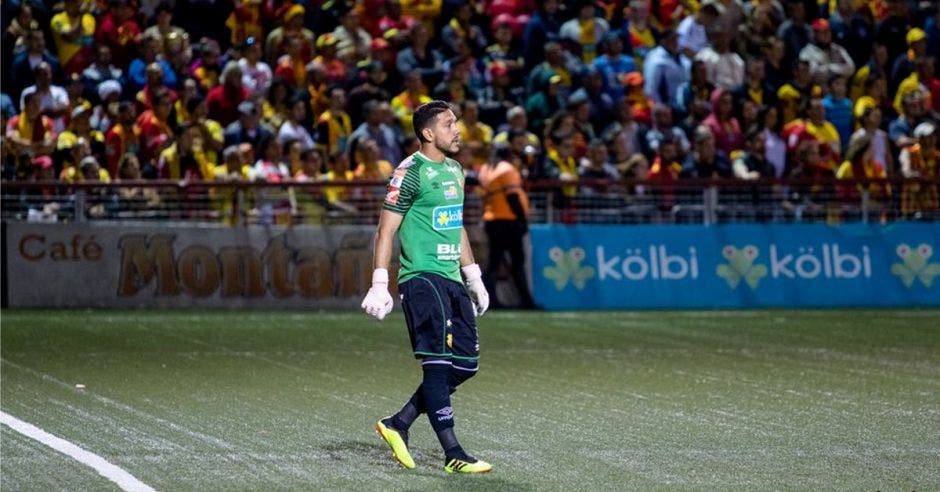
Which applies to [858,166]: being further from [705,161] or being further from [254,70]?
[254,70]

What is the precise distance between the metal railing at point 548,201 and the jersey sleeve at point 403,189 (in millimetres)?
11161

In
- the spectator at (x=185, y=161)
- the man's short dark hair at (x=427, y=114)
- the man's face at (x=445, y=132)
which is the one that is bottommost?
the man's face at (x=445, y=132)

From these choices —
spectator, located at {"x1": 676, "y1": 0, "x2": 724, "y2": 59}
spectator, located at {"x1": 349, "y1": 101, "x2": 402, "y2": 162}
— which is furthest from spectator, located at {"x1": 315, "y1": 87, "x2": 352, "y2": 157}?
spectator, located at {"x1": 676, "y1": 0, "x2": 724, "y2": 59}

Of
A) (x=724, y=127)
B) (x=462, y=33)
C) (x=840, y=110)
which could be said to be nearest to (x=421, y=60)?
(x=462, y=33)

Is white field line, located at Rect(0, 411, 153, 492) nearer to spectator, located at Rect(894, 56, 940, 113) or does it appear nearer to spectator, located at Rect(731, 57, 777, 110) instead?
spectator, located at Rect(731, 57, 777, 110)

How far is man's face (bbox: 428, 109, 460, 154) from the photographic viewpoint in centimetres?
912

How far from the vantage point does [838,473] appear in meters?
8.76

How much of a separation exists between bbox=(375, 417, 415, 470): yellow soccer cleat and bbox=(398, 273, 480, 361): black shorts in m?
0.43

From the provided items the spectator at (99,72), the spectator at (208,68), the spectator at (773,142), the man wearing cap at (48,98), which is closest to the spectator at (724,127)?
the spectator at (773,142)

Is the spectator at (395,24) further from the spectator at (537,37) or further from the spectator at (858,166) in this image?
the spectator at (858,166)

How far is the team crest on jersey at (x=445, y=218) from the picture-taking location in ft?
30.1

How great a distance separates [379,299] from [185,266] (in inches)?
468

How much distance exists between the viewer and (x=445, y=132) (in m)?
9.12

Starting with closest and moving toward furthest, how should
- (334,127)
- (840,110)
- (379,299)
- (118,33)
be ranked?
(379,299), (334,127), (118,33), (840,110)
